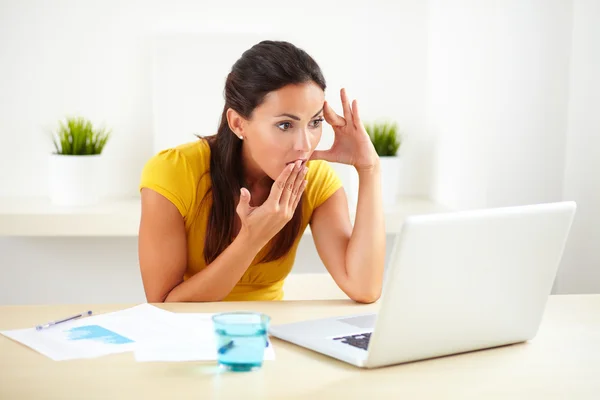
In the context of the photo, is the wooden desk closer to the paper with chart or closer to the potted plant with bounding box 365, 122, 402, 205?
the paper with chart

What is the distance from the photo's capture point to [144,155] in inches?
118

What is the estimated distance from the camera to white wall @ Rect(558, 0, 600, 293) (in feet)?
7.76

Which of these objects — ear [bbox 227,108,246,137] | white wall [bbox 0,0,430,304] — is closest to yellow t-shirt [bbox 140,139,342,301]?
ear [bbox 227,108,246,137]

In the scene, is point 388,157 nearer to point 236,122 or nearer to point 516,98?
point 516,98

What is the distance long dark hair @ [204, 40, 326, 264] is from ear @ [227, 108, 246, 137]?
0.01 metres

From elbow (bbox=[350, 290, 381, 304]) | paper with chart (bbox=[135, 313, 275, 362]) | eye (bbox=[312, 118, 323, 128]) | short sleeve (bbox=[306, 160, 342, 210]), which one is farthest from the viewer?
short sleeve (bbox=[306, 160, 342, 210])

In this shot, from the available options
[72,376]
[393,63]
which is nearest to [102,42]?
[393,63]

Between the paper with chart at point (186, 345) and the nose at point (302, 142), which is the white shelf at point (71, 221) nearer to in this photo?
the nose at point (302, 142)

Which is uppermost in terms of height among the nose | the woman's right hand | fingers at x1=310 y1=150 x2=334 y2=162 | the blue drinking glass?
the nose

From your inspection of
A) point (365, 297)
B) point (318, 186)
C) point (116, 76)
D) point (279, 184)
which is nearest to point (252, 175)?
point (318, 186)

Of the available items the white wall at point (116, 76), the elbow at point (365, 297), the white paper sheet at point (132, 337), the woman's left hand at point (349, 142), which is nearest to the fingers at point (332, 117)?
the woman's left hand at point (349, 142)

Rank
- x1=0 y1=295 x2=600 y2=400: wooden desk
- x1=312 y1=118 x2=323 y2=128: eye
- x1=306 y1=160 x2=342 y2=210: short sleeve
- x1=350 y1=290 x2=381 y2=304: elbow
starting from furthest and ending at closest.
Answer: x1=306 y1=160 x2=342 y2=210: short sleeve → x1=312 y1=118 x2=323 y2=128: eye → x1=350 y1=290 x2=381 y2=304: elbow → x1=0 y1=295 x2=600 y2=400: wooden desk

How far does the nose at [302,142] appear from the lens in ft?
5.63

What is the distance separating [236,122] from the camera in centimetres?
183
